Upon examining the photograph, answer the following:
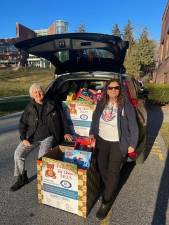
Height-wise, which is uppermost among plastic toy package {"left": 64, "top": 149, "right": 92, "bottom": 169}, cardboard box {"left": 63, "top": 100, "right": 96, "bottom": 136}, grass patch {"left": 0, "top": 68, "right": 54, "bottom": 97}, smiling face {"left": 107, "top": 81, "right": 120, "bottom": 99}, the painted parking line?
smiling face {"left": 107, "top": 81, "right": 120, "bottom": 99}

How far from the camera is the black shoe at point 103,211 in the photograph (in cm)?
308

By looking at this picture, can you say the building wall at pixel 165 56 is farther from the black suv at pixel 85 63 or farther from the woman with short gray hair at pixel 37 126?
the woman with short gray hair at pixel 37 126

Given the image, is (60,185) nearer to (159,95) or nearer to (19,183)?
(19,183)

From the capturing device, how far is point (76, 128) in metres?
4.46

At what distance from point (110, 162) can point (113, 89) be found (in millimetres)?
926

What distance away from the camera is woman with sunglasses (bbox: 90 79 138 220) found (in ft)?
10.2

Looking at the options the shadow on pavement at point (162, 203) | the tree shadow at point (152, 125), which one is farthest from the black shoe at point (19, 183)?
the tree shadow at point (152, 125)

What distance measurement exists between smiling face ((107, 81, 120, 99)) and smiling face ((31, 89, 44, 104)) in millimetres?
988

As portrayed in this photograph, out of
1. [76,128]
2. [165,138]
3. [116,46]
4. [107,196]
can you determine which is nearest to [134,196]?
[107,196]

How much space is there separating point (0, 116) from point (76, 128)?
20.5 ft

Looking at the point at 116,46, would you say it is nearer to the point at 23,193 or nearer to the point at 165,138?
the point at 23,193

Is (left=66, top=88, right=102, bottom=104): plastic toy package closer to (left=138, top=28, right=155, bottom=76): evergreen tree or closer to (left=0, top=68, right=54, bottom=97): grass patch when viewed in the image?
(left=0, top=68, right=54, bottom=97): grass patch

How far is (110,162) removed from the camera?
3.26m

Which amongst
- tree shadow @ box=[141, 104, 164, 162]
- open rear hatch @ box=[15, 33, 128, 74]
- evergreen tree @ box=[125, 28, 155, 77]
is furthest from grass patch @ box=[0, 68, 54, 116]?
evergreen tree @ box=[125, 28, 155, 77]
